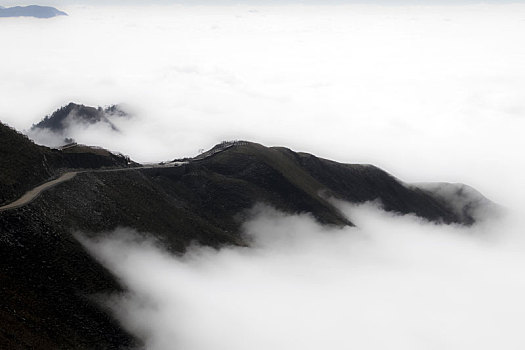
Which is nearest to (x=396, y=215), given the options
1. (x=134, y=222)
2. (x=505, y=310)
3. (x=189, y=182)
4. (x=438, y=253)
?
(x=438, y=253)

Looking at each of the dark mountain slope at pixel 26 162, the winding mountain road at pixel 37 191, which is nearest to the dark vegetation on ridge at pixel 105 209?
the dark mountain slope at pixel 26 162

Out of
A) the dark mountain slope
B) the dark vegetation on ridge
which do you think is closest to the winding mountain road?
the dark vegetation on ridge

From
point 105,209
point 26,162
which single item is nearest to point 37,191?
point 26,162

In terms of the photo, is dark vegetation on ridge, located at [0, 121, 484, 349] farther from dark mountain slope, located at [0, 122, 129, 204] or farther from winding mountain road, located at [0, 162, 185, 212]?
winding mountain road, located at [0, 162, 185, 212]

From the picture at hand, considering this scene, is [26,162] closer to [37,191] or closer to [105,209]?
[37,191]

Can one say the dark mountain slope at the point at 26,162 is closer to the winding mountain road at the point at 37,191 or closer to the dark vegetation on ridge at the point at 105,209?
the dark vegetation on ridge at the point at 105,209
